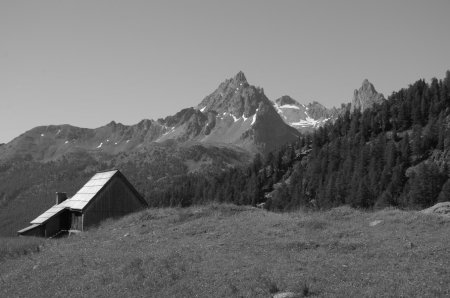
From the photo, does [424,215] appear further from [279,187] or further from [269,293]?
[279,187]

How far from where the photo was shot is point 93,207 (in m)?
48.9

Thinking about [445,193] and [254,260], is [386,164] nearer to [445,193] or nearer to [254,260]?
[445,193]

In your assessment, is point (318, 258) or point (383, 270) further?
A: point (318, 258)

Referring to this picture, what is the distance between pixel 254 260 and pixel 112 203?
110 ft

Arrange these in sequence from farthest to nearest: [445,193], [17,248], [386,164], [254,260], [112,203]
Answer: [386,164]
[445,193]
[112,203]
[17,248]
[254,260]

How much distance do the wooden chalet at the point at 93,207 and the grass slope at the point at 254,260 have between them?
17.0 m

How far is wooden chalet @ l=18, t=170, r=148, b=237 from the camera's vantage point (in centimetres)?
4872

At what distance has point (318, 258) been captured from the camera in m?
19.4

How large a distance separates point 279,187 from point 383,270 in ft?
575

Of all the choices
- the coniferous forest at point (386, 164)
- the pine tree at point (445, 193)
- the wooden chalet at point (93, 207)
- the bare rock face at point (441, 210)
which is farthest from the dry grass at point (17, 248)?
the pine tree at point (445, 193)

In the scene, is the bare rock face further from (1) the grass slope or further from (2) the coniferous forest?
(2) the coniferous forest

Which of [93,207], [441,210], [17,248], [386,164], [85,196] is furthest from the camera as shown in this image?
[386,164]

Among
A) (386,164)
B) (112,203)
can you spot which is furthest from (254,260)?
(386,164)

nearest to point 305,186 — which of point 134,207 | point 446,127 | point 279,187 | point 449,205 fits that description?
point 279,187
